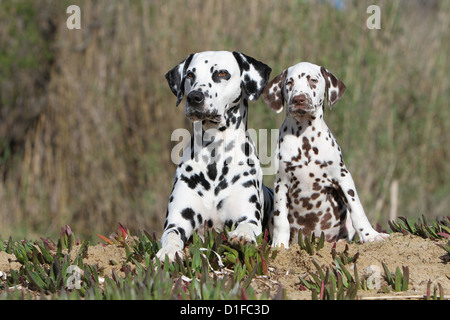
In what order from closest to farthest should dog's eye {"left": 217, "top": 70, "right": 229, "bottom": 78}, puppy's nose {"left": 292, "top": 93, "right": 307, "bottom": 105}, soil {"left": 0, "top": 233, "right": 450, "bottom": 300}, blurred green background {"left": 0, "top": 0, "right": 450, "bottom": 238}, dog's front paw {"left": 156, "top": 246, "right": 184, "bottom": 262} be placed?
soil {"left": 0, "top": 233, "right": 450, "bottom": 300}, dog's front paw {"left": 156, "top": 246, "right": 184, "bottom": 262}, puppy's nose {"left": 292, "top": 93, "right": 307, "bottom": 105}, dog's eye {"left": 217, "top": 70, "right": 229, "bottom": 78}, blurred green background {"left": 0, "top": 0, "right": 450, "bottom": 238}

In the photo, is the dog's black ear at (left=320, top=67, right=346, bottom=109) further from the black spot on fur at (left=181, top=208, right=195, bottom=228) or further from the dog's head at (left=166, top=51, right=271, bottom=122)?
the black spot on fur at (left=181, top=208, right=195, bottom=228)

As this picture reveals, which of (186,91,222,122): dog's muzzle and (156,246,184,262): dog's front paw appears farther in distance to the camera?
(186,91,222,122): dog's muzzle

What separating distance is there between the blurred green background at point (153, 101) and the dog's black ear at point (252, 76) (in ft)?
11.0

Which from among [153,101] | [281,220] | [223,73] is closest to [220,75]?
[223,73]

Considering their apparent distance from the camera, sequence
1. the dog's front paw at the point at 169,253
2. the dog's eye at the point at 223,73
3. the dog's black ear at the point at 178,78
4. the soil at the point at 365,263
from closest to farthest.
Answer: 1. the soil at the point at 365,263
2. the dog's front paw at the point at 169,253
3. the dog's eye at the point at 223,73
4. the dog's black ear at the point at 178,78

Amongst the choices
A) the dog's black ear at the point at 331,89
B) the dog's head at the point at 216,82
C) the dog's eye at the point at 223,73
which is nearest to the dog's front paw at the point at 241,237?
the dog's head at the point at 216,82

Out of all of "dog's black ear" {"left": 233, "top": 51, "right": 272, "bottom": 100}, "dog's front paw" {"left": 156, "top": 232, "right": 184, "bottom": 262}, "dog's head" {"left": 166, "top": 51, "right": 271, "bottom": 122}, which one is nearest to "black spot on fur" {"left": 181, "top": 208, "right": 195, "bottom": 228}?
"dog's front paw" {"left": 156, "top": 232, "right": 184, "bottom": 262}

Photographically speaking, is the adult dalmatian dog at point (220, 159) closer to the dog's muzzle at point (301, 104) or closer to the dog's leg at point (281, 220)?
the dog's leg at point (281, 220)

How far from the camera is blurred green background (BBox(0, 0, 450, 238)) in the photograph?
8.78 m

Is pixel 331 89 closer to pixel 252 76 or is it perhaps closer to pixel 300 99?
pixel 300 99

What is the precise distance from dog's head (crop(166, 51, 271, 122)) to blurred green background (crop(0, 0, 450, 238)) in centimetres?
339

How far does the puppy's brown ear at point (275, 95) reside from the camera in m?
4.97
